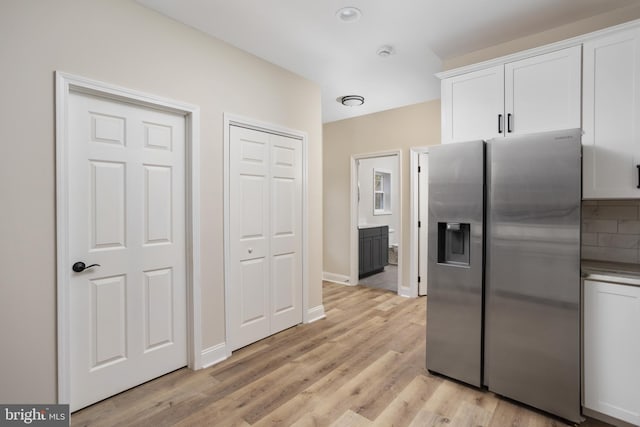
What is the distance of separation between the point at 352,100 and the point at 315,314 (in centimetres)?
276

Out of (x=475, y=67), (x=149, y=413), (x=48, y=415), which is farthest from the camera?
(x=475, y=67)

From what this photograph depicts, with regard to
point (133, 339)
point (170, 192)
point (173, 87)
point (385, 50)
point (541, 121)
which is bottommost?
point (133, 339)

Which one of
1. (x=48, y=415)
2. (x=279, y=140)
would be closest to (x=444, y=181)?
(x=279, y=140)

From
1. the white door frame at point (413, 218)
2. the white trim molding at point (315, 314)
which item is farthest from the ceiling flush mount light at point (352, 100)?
the white trim molding at point (315, 314)

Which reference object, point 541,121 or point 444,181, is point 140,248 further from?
point 541,121

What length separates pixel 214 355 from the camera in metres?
2.65

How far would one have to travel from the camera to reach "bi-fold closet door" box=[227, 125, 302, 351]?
9.37 feet

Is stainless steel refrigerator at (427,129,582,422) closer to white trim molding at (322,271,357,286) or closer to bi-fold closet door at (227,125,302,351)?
bi-fold closet door at (227,125,302,351)

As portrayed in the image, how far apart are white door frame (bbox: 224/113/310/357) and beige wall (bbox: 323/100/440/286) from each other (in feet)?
5.46

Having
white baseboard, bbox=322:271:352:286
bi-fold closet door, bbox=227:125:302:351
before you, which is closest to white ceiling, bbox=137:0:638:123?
bi-fold closet door, bbox=227:125:302:351

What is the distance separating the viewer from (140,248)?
2.29 meters

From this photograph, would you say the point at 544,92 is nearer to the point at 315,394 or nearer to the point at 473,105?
the point at 473,105

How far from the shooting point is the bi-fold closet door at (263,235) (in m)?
2.86

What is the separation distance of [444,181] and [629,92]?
1.25 m
